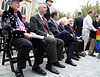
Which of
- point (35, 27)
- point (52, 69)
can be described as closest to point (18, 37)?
point (35, 27)

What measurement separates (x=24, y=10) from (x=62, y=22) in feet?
72.4

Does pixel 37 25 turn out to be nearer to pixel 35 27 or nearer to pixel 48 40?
pixel 35 27

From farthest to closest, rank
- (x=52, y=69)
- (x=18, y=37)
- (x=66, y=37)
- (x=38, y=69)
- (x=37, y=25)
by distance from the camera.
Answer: (x=66, y=37)
(x=37, y=25)
(x=52, y=69)
(x=38, y=69)
(x=18, y=37)

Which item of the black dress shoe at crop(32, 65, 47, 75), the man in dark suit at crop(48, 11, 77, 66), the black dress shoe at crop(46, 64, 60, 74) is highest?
the man in dark suit at crop(48, 11, 77, 66)

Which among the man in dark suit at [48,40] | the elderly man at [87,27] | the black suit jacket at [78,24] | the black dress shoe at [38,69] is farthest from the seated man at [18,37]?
the elderly man at [87,27]

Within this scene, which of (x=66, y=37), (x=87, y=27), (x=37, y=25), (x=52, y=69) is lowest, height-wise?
(x=52, y=69)

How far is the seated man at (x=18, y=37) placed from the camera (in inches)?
89.9

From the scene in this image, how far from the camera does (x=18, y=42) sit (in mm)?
2330

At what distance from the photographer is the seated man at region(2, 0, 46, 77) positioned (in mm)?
2283

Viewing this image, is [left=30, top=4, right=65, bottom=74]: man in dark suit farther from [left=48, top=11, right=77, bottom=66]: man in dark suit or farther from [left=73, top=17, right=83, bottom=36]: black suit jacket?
[left=73, top=17, right=83, bottom=36]: black suit jacket

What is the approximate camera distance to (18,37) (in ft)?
8.07

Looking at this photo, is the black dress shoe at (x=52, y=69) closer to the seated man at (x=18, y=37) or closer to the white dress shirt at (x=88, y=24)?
the seated man at (x=18, y=37)

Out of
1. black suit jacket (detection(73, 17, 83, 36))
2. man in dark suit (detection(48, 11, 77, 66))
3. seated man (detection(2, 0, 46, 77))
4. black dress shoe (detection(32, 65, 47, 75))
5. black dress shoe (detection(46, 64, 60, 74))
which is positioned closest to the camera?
seated man (detection(2, 0, 46, 77))

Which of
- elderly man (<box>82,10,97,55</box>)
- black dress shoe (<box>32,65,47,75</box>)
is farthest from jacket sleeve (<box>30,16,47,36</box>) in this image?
elderly man (<box>82,10,97,55</box>)
